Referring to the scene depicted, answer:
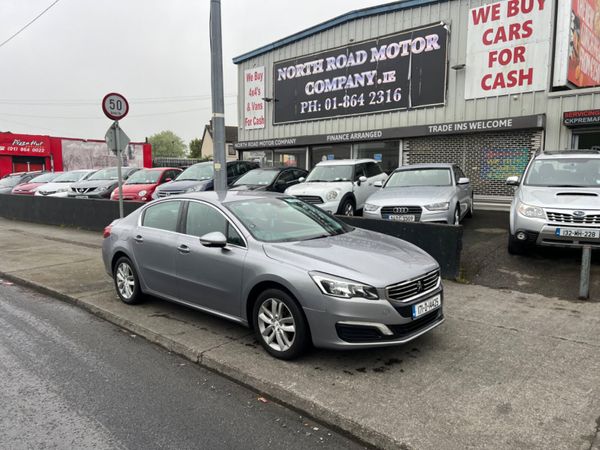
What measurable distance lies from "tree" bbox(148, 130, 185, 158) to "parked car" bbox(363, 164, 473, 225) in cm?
11756

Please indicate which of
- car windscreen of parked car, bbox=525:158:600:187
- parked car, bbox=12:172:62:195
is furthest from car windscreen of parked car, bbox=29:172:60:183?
car windscreen of parked car, bbox=525:158:600:187

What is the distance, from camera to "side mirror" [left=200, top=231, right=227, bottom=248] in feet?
14.2

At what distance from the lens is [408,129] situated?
15266 millimetres

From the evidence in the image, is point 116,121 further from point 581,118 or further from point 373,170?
point 581,118

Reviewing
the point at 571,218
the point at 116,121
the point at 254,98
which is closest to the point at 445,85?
the point at 254,98

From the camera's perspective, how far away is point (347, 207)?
10.4m

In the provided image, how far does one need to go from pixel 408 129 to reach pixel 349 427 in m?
13.5

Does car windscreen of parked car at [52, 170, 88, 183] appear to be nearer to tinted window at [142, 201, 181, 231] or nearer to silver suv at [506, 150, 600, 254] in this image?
tinted window at [142, 201, 181, 231]

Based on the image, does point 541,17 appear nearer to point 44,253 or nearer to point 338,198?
point 338,198

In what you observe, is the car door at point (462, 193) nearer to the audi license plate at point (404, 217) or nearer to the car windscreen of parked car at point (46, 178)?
the audi license plate at point (404, 217)

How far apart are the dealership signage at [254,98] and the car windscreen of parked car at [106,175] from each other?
6.70m

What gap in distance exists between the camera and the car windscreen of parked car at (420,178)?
945 centimetres

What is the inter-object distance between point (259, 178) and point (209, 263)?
8.02 m

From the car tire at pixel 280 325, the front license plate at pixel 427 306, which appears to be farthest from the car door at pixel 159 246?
the front license plate at pixel 427 306
